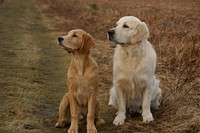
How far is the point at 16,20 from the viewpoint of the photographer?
2452 centimetres

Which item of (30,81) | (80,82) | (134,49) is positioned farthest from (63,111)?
(30,81)

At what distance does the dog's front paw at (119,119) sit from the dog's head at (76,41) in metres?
1.15

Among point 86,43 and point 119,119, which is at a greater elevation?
point 86,43

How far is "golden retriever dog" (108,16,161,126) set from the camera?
7.12 meters

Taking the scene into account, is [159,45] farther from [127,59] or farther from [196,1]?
[196,1]

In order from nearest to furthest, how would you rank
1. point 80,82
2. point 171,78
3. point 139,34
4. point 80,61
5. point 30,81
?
point 80,82
point 80,61
point 139,34
point 171,78
point 30,81

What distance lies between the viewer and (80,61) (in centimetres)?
697

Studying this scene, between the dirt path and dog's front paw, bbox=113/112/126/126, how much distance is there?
2.96 ft

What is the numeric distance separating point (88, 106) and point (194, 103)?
2.26 metres

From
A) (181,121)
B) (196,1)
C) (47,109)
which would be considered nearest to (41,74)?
(47,109)

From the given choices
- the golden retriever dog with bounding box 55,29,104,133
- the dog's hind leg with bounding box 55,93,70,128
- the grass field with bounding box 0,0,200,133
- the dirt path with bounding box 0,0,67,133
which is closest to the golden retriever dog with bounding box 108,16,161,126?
the grass field with bounding box 0,0,200,133

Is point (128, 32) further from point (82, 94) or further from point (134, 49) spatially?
point (82, 94)

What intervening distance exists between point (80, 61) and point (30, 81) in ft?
10.8

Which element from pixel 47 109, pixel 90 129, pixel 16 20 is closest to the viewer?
pixel 90 129
